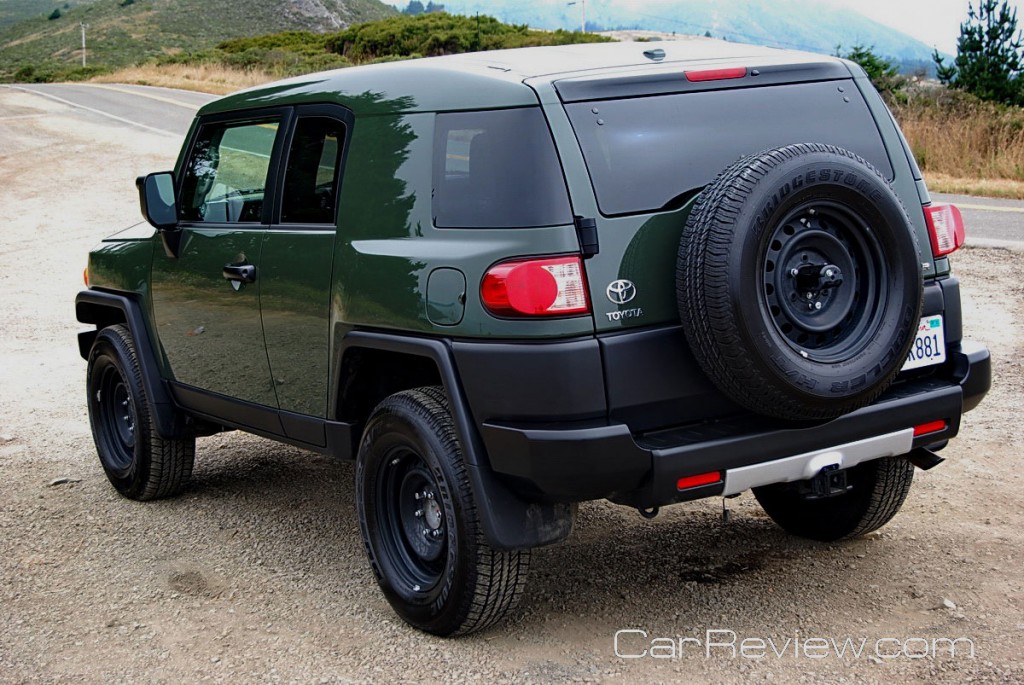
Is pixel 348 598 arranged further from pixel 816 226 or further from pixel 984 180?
pixel 984 180

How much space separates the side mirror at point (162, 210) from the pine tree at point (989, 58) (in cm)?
2425

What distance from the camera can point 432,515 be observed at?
4020 mm

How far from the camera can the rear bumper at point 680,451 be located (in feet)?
11.2

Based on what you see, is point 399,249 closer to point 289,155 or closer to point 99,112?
point 289,155

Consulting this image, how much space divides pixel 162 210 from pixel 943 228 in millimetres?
3292

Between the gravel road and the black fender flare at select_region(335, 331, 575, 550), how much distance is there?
44 centimetres

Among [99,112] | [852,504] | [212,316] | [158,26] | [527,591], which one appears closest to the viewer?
[527,591]

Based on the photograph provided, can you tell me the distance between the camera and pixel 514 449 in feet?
11.4

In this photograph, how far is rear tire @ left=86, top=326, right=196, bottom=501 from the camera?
219 inches

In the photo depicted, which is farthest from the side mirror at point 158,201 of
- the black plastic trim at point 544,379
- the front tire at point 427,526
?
the black plastic trim at point 544,379

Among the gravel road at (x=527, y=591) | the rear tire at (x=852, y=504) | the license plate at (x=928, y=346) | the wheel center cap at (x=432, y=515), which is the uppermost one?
the license plate at (x=928, y=346)

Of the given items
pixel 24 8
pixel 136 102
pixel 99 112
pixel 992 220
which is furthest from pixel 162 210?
pixel 24 8

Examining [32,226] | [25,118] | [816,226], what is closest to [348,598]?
[816,226]

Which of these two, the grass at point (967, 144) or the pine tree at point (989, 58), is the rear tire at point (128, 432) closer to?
the grass at point (967, 144)
